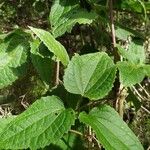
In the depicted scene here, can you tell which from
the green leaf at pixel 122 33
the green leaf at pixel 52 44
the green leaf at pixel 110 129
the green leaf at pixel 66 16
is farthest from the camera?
the green leaf at pixel 122 33

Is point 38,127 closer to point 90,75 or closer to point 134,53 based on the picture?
point 90,75

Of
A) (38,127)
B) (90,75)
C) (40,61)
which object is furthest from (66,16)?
(38,127)

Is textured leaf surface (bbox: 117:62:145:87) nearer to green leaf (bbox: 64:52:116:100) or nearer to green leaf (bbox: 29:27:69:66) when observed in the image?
green leaf (bbox: 64:52:116:100)

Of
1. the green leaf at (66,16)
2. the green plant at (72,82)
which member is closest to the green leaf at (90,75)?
the green plant at (72,82)

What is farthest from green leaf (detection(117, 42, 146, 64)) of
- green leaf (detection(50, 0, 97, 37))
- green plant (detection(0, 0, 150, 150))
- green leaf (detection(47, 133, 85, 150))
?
green leaf (detection(47, 133, 85, 150))

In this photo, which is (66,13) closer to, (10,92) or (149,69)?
Result: (149,69)

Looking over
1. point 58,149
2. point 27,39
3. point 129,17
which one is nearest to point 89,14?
point 27,39

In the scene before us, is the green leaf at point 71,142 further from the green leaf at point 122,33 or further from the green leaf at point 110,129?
the green leaf at point 122,33
